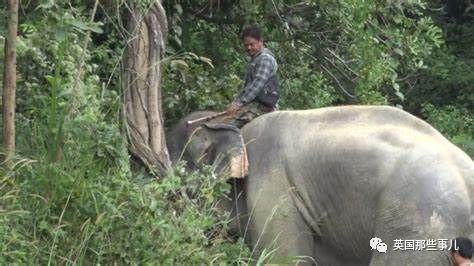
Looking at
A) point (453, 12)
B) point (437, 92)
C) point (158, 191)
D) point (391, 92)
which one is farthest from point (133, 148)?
point (453, 12)

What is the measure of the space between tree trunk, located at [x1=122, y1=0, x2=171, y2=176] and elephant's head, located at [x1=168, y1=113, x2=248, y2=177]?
22.6 inches

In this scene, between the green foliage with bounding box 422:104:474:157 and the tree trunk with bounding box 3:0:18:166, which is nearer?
the tree trunk with bounding box 3:0:18:166

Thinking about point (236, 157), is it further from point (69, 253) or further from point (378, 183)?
point (69, 253)

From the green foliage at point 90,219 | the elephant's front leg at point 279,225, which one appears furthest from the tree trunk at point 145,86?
the green foliage at point 90,219

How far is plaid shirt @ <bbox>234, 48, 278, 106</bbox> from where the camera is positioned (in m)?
7.30

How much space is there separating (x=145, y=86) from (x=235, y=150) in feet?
2.79

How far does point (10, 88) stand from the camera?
17.6ft

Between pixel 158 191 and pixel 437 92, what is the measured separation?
12.9m

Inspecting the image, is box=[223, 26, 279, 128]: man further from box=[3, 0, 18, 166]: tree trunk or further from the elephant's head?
box=[3, 0, 18, 166]: tree trunk

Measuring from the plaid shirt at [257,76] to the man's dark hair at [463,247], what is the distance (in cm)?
191


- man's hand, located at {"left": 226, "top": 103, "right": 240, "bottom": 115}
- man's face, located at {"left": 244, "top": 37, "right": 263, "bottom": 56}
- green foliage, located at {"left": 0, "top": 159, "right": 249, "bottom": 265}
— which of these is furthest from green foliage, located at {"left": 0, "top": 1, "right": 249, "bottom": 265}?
man's face, located at {"left": 244, "top": 37, "right": 263, "bottom": 56}

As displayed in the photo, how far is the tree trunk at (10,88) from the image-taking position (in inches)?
211

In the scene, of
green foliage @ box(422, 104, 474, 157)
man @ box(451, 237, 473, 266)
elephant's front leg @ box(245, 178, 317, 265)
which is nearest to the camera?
man @ box(451, 237, 473, 266)

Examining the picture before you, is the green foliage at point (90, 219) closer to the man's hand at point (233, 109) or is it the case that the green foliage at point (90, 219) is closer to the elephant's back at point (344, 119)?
the elephant's back at point (344, 119)
